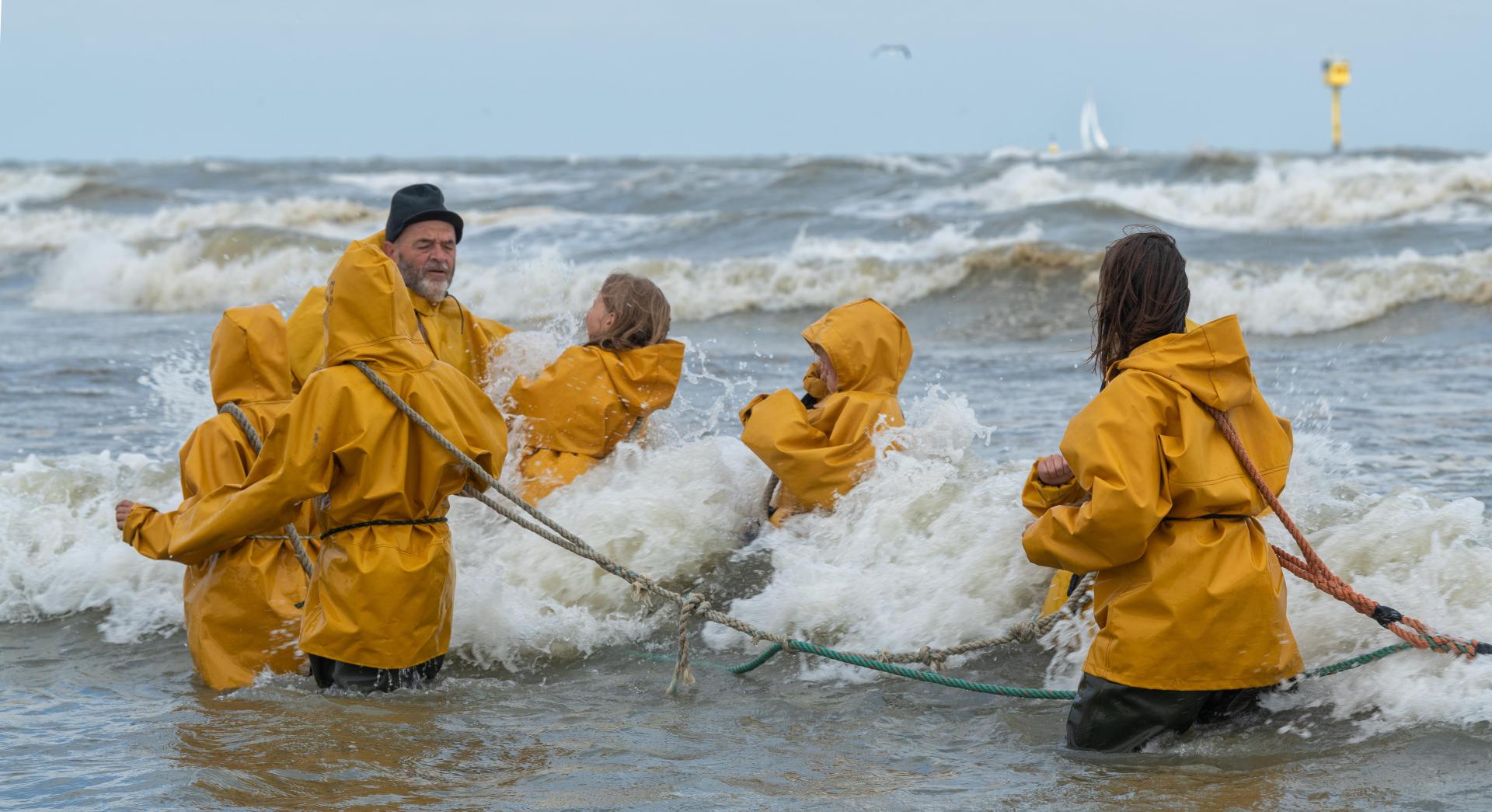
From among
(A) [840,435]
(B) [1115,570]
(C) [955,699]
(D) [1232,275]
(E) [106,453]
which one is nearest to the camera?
(B) [1115,570]

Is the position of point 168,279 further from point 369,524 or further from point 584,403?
point 369,524

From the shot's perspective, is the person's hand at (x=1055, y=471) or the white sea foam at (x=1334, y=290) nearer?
the person's hand at (x=1055, y=471)

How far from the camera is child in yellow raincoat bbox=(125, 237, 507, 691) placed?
14.5ft

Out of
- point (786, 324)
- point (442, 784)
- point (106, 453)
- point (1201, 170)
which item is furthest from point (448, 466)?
point (1201, 170)

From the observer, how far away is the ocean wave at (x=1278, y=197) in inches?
874

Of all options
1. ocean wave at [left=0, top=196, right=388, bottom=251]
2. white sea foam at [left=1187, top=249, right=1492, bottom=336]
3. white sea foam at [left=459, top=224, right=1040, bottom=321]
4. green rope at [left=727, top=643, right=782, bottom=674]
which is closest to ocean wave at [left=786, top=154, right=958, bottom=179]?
ocean wave at [left=0, top=196, right=388, bottom=251]

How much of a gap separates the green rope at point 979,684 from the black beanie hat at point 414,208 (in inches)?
87.9

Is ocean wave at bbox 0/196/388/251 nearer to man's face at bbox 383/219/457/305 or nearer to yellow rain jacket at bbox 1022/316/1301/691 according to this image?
man's face at bbox 383/219/457/305

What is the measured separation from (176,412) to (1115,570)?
21.5 ft

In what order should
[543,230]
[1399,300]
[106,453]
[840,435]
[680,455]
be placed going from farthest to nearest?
1. [543,230]
2. [1399,300]
3. [106,453]
4. [680,455]
5. [840,435]

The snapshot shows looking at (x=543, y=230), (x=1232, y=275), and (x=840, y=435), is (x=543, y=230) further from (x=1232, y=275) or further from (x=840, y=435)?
(x=840, y=435)

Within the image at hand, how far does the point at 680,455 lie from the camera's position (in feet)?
23.3

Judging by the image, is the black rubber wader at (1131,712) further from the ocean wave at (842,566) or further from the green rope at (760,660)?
the green rope at (760,660)

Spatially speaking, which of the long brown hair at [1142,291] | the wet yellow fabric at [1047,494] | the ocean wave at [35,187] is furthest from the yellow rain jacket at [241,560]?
the ocean wave at [35,187]
